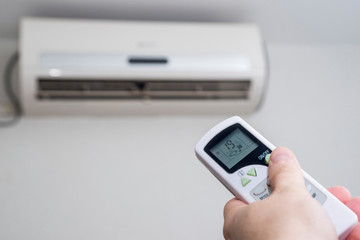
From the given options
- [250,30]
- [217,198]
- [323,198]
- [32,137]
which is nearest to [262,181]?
[323,198]

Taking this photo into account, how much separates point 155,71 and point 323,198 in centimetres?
72

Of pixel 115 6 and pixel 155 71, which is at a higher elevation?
pixel 115 6

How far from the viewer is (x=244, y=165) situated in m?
0.78

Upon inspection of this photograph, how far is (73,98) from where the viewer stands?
1340 mm

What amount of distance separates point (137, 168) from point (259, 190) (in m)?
0.71

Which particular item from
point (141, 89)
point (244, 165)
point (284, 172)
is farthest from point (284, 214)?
point (141, 89)

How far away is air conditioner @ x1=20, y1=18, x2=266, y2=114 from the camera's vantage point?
1308 mm

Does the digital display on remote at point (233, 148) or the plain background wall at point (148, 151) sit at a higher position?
the digital display on remote at point (233, 148)

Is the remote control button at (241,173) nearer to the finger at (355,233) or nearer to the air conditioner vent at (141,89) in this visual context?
the finger at (355,233)

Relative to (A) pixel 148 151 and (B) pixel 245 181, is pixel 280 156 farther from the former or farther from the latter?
(A) pixel 148 151

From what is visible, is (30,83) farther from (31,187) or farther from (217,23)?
(217,23)

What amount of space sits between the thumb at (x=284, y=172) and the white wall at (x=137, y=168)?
0.70 meters

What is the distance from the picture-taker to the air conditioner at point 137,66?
1308mm

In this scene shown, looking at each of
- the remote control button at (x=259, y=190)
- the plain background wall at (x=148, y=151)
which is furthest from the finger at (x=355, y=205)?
the plain background wall at (x=148, y=151)
